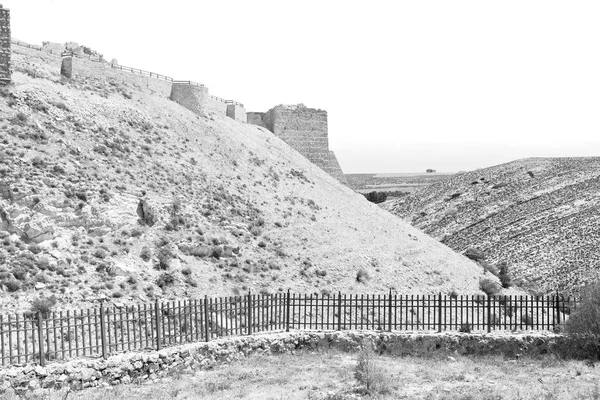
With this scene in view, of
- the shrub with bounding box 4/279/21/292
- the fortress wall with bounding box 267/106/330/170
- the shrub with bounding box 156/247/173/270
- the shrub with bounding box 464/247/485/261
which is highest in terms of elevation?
the fortress wall with bounding box 267/106/330/170

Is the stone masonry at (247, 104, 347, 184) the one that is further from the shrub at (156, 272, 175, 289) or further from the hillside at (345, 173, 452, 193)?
the hillside at (345, 173, 452, 193)

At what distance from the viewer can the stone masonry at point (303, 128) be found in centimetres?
4559

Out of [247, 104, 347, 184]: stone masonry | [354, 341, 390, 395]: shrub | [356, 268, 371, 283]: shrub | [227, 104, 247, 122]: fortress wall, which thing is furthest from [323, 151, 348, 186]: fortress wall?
[354, 341, 390, 395]: shrub

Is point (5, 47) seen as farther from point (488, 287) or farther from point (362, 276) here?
point (488, 287)

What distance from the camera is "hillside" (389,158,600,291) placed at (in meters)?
42.6

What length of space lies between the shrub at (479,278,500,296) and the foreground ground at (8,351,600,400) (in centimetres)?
1410

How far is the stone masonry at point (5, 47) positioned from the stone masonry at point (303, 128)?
770 inches

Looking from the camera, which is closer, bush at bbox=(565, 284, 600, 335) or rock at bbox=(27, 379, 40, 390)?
rock at bbox=(27, 379, 40, 390)

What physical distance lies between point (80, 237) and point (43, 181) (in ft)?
9.06

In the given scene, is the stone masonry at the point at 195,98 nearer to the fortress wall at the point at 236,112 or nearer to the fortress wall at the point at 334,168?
the fortress wall at the point at 236,112

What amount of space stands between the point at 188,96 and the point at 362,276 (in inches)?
654

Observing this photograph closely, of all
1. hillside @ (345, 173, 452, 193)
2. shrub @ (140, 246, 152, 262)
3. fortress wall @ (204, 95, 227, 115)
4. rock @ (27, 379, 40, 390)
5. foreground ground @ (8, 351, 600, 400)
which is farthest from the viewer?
hillside @ (345, 173, 452, 193)

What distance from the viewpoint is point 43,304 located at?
18.5 m

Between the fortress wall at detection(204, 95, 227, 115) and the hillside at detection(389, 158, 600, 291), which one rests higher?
the fortress wall at detection(204, 95, 227, 115)
